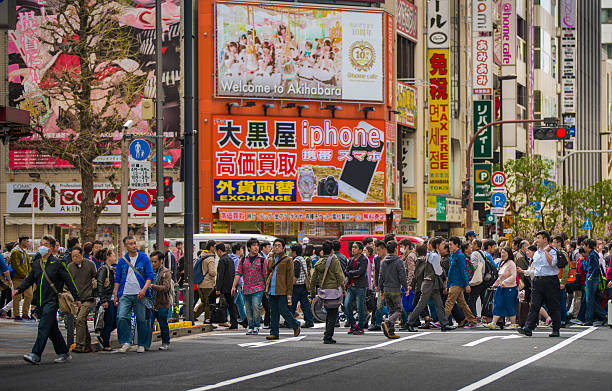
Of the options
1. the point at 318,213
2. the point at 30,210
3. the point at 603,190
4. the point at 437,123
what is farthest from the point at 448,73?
the point at 603,190

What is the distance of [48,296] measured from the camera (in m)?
15.7

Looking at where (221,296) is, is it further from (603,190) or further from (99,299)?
(603,190)

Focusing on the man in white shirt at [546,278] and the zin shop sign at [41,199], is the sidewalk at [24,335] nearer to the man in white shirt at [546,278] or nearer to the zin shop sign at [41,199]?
the man in white shirt at [546,278]

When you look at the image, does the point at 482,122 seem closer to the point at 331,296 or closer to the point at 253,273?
the point at 253,273

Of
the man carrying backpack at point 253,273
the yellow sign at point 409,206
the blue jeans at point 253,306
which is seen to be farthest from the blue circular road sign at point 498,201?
the man carrying backpack at point 253,273

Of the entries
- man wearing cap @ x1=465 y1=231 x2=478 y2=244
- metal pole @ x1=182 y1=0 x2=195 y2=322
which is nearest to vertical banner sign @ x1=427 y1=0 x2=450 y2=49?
man wearing cap @ x1=465 y1=231 x2=478 y2=244

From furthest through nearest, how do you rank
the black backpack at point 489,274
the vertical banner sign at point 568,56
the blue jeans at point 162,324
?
the vertical banner sign at point 568,56 < the black backpack at point 489,274 < the blue jeans at point 162,324

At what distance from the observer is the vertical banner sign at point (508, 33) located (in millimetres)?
65875

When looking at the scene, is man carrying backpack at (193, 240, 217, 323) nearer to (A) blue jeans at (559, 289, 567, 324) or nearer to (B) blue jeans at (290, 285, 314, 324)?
(B) blue jeans at (290, 285, 314, 324)

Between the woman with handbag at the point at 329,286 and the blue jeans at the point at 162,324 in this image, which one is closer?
the blue jeans at the point at 162,324

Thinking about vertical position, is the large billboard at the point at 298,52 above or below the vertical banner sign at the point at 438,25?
below

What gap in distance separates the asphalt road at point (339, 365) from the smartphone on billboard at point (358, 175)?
1093 inches

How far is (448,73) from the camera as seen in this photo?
5241cm

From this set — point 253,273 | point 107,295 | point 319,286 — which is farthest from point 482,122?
point 107,295
